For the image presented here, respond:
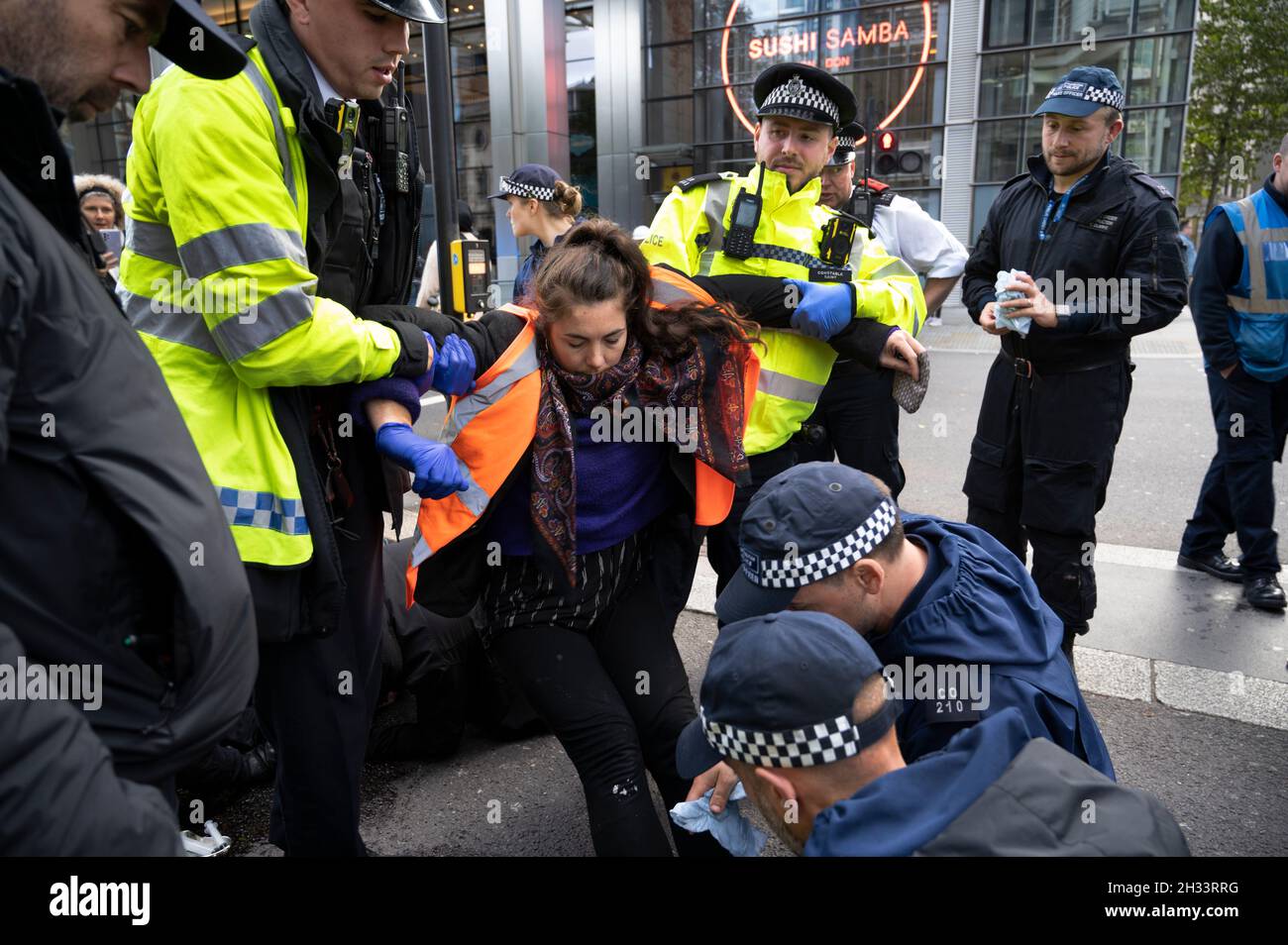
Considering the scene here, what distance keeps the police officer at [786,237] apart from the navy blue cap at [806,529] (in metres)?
1.16

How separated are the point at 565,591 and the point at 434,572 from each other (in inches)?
12.9

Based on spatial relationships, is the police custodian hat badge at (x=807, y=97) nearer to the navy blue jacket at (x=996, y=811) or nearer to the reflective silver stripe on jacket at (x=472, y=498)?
the reflective silver stripe on jacket at (x=472, y=498)

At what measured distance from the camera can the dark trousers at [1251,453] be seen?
4230 millimetres

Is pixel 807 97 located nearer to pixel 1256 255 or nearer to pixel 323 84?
pixel 323 84

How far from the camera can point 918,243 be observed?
4.90 meters

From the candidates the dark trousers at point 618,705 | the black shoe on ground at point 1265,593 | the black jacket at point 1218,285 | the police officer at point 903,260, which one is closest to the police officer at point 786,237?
the police officer at point 903,260

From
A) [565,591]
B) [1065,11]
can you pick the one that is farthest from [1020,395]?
[1065,11]

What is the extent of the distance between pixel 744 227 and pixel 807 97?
1.53 feet

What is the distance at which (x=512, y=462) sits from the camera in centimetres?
230

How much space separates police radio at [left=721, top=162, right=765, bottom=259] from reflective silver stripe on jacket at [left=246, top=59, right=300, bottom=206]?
4.95ft

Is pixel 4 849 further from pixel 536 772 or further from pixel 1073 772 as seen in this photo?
pixel 536 772

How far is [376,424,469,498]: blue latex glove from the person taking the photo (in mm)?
2004

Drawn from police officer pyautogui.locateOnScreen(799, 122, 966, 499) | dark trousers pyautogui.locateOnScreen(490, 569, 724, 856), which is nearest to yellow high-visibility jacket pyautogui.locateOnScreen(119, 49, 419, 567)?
dark trousers pyautogui.locateOnScreen(490, 569, 724, 856)

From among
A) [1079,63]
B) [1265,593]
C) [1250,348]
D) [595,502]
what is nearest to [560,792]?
[595,502]
